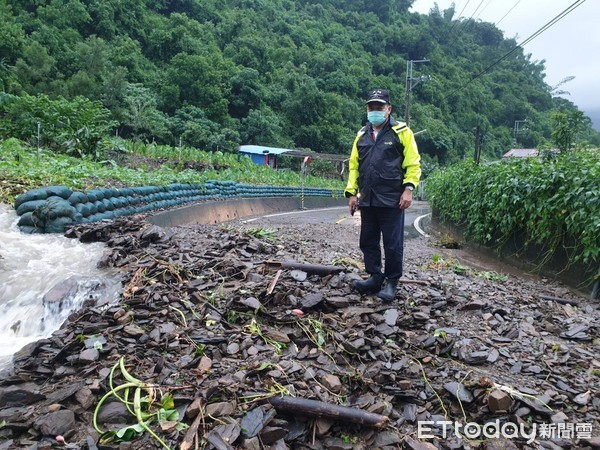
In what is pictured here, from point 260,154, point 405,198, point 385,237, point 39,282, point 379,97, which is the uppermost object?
point 379,97

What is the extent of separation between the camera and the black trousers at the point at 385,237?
4039 mm

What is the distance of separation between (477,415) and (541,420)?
1.24ft

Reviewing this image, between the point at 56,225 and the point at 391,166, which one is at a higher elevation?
the point at 391,166

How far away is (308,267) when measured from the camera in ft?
14.9

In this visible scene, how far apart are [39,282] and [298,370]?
131 inches

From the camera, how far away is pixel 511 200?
8.05 m

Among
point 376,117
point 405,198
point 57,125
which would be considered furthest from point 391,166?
point 57,125

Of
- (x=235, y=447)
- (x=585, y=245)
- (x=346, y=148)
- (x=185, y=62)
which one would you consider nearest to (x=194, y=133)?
(x=185, y=62)

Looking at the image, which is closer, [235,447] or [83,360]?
[235,447]

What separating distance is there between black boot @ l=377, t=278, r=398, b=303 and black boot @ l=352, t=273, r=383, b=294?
0.07 meters

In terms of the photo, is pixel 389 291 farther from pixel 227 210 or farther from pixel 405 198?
pixel 227 210

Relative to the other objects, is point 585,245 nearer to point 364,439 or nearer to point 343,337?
point 343,337

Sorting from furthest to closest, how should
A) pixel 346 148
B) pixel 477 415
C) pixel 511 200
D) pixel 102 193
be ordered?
pixel 346 148 → pixel 511 200 → pixel 102 193 → pixel 477 415

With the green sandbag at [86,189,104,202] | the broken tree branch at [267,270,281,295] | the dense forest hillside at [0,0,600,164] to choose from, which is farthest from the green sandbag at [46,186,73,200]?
the dense forest hillside at [0,0,600,164]
